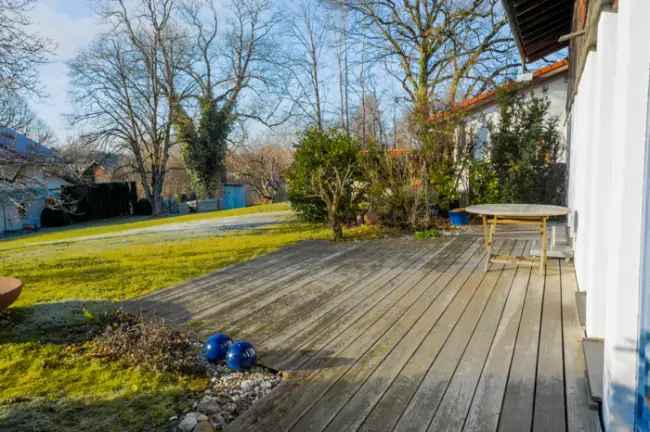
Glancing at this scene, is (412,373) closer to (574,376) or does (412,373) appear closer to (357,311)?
(574,376)

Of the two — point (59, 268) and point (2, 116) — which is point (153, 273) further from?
point (2, 116)

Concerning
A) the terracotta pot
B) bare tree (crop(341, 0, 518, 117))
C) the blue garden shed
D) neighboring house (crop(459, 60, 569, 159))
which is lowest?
the terracotta pot

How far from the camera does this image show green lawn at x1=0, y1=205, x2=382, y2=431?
2258mm

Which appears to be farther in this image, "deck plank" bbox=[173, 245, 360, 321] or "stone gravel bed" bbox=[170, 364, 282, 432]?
"deck plank" bbox=[173, 245, 360, 321]

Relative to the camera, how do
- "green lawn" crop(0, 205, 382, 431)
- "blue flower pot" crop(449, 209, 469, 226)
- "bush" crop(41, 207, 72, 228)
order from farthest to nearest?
"bush" crop(41, 207, 72, 228), "blue flower pot" crop(449, 209, 469, 226), "green lawn" crop(0, 205, 382, 431)

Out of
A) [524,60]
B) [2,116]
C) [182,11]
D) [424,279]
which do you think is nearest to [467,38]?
[524,60]

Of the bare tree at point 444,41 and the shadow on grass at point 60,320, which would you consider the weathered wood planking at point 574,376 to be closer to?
the shadow on grass at point 60,320

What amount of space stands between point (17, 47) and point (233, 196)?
17.7 m

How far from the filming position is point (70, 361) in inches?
116

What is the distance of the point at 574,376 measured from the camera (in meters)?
2.26

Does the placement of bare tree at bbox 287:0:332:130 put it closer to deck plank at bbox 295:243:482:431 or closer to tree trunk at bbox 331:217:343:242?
tree trunk at bbox 331:217:343:242

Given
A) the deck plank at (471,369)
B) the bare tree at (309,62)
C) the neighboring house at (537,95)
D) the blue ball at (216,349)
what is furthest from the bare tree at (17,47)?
the bare tree at (309,62)

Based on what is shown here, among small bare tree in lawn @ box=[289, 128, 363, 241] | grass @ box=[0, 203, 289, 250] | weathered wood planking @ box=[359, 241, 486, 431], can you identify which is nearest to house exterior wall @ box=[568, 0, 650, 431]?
weathered wood planking @ box=[359, 241, 486, 431]

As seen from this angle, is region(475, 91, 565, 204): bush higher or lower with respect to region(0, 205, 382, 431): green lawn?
higher
